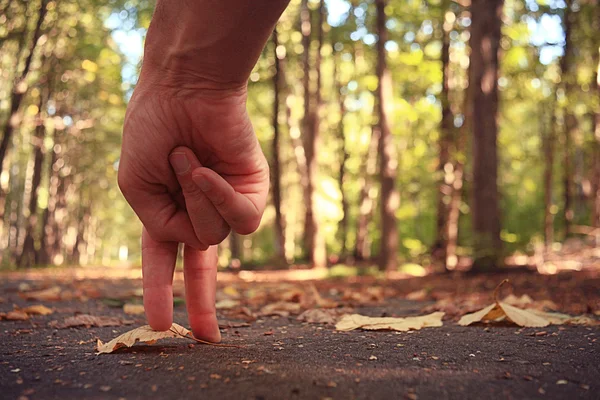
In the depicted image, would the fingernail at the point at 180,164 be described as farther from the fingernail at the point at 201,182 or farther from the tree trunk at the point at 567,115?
the tree trunk at the point at 567,115

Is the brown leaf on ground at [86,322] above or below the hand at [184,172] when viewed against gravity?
below

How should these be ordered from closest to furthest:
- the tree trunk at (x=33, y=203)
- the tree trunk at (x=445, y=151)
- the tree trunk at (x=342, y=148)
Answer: the tree trunk at (x=445, y=151) → the tree trunk at (x=33, y=203) → the tree trunk at (x=342, y=148)

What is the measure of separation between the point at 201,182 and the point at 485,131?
9381mm

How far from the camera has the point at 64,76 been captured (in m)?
21.1

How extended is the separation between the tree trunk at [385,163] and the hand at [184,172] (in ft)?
36.5

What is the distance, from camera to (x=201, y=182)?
188 cm

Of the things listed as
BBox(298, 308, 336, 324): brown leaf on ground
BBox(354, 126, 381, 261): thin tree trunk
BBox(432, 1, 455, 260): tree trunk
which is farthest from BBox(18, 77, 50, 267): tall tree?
BBox(298, 308, 336, 324): brown leaf on ground

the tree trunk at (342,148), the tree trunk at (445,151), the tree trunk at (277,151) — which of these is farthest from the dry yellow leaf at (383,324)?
the tree trunk at (342,148)

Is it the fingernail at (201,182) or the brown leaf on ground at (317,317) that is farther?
the brown leaf on ground at (317,317)

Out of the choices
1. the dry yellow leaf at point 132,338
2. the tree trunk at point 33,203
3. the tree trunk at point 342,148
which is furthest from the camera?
the tree trunk at point 342,148

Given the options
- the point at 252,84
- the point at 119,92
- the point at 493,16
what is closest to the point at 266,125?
the point at 119,92

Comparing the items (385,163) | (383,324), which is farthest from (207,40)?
(385,163)

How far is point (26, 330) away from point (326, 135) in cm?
2772

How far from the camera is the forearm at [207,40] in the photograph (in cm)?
171
